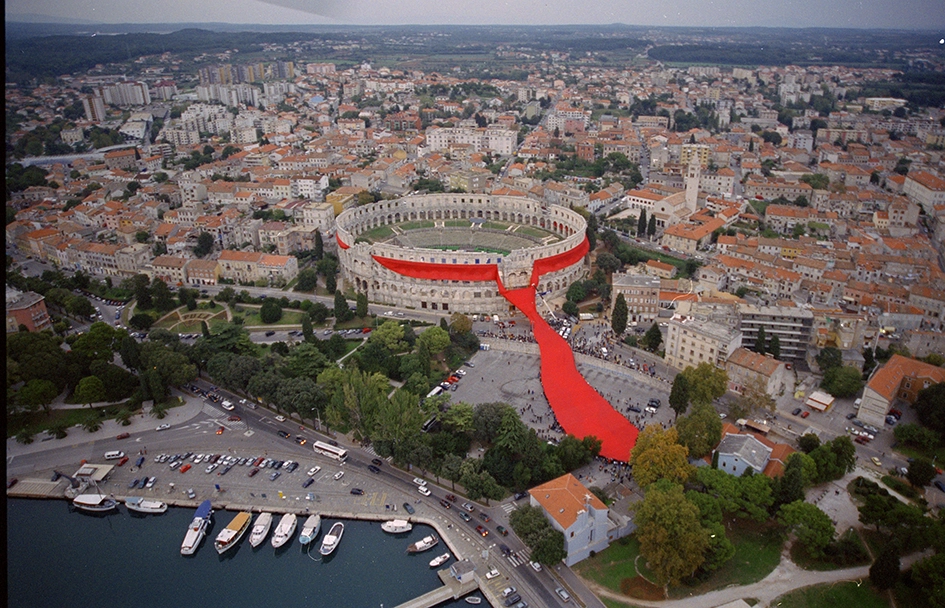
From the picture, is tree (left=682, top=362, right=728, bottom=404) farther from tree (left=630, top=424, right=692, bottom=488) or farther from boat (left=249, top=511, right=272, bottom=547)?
boat (left=249, top=511, right=272, bottom=547)

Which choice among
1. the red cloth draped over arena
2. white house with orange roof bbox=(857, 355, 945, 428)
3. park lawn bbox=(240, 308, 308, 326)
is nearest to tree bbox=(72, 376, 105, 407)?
park lawn bbox=(240, 308, 308, 326)

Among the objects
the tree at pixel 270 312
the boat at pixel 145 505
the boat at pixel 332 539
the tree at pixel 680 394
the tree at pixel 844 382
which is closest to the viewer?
the boat at pixel 332 539

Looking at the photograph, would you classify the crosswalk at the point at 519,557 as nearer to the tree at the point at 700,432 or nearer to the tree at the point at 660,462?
the tree at the point at 660,462

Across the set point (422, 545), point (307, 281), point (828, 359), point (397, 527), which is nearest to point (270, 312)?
point (307, 281)

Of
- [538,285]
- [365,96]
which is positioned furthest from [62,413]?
[365,96]

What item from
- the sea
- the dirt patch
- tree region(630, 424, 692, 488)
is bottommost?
the sea

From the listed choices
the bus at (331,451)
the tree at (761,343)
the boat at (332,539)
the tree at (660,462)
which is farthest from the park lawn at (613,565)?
the tree at (761,343)
